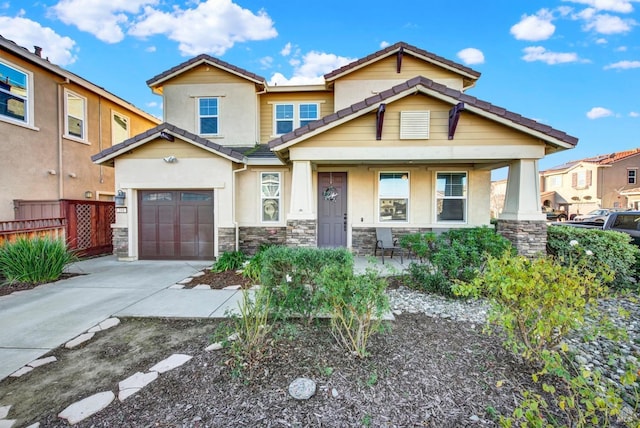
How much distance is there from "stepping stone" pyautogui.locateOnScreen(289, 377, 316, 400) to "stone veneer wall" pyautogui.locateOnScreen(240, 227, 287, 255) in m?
6.94

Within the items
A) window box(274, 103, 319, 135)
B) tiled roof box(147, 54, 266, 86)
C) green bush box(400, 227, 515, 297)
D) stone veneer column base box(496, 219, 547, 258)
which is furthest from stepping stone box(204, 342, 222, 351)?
tiled roof box(147, 54, 266, 86)

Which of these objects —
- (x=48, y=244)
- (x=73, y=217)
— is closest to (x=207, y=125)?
(x=73, y=217)

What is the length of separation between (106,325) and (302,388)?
130 inches

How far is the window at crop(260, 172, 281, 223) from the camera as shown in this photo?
9.65 meters

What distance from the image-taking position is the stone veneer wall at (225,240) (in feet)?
28.3

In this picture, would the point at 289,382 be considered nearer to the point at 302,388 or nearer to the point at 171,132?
the point at 302,388

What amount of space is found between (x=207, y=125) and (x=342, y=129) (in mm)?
5769

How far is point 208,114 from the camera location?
10.6 meters

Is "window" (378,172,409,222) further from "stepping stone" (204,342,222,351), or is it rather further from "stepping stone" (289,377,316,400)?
"stepping stone" (289,377,316,400)

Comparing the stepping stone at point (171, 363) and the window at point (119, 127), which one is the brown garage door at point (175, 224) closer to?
the window at point (119, 127)

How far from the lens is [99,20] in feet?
35.9

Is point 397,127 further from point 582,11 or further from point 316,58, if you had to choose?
point 316,58

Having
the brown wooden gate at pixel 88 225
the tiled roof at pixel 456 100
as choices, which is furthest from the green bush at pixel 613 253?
the brown wooden gate at pixel 88 225

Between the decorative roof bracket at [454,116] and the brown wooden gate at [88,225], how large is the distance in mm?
11087
